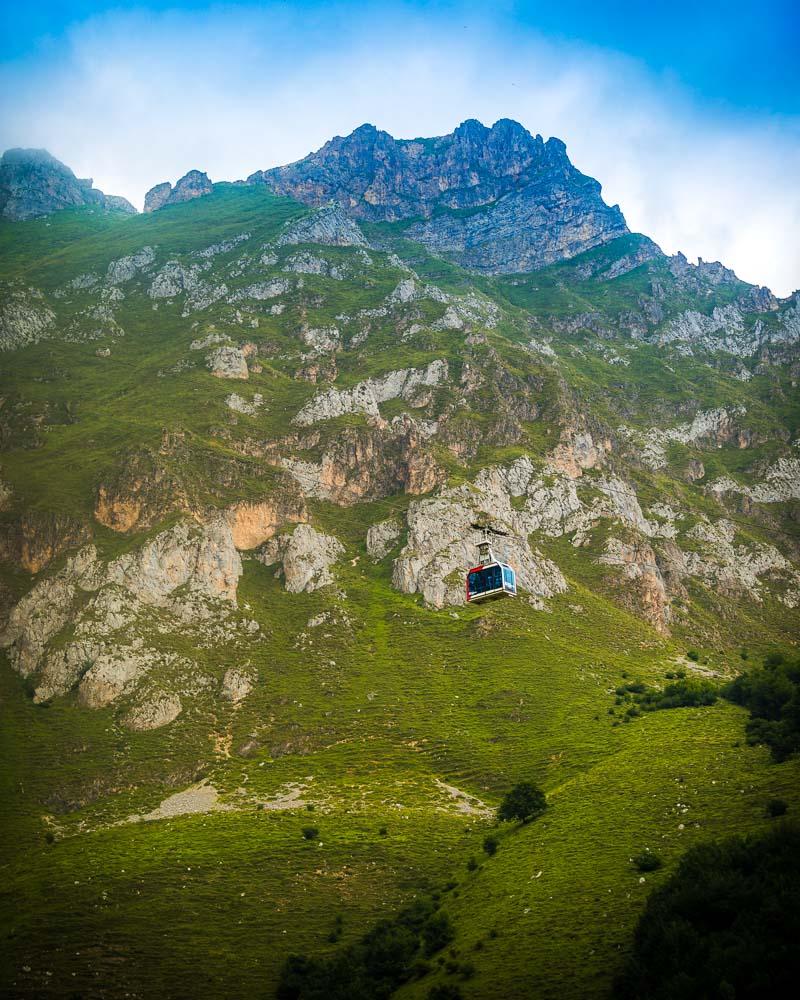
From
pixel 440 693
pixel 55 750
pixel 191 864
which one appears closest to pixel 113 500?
pixel 55 750

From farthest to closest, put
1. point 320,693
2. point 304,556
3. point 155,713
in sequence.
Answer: point 304,556 → point 320,693 → point 155,713

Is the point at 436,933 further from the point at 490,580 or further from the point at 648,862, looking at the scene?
the point at 490,580

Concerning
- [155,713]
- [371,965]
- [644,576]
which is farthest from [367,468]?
[371,965]

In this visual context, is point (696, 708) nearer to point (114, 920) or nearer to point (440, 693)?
point (440, 693)

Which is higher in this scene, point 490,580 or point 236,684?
point 490,580

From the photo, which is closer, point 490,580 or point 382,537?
point 490,580

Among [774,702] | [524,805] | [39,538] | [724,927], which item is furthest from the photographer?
[39,538]

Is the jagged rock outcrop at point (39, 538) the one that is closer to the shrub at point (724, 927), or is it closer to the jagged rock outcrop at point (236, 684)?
the jagged rock outcrop at point (236, 684)
